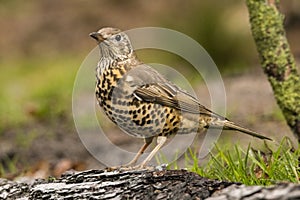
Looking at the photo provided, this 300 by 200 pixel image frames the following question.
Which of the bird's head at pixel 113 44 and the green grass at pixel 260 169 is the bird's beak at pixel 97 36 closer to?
the bird's head at pixel 113 44

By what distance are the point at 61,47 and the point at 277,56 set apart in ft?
37.1

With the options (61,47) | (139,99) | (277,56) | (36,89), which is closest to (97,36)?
(139,99)

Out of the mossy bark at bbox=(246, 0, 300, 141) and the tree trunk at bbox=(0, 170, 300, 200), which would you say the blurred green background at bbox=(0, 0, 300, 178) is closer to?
the mossy bark at bbox=(246, 0, 300, 141)

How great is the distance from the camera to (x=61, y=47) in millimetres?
16531

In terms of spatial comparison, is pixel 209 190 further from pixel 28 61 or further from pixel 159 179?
pixel 28 61

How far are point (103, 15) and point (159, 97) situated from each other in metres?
12.6

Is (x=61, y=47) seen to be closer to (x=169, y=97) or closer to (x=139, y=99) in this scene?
(x=169, y=97)

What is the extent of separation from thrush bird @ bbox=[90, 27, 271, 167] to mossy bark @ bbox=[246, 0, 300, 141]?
33.8 inches

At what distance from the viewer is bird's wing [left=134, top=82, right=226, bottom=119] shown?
15.3 feet

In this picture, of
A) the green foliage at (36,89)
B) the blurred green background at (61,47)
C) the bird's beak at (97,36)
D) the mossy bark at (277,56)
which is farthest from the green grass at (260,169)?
A: the green foliage at (36,89)

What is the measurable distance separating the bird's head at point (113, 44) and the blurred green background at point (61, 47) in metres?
2.74

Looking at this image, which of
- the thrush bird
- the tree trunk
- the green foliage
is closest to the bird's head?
the thrush bird

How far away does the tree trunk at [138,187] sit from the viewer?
3738 mm

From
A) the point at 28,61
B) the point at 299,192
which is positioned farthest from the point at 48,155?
the point at 28,61
